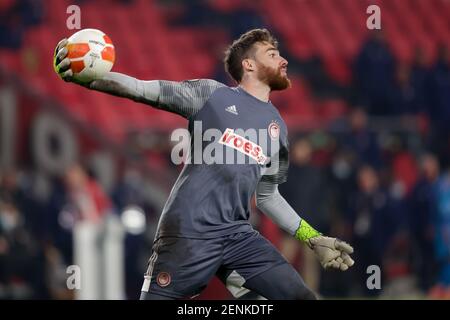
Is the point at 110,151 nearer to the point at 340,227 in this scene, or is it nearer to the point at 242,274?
the point at 340,227

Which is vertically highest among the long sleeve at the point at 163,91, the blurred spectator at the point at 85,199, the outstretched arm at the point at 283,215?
the long sleeve at the point at 163,91

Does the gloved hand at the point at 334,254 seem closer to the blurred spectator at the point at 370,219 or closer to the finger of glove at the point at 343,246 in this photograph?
the finger of glove at the point at 343,246

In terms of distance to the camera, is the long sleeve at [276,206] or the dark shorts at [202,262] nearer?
the dark shorts at [202,262]

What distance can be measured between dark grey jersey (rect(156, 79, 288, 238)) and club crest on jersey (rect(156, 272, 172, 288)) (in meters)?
0.23

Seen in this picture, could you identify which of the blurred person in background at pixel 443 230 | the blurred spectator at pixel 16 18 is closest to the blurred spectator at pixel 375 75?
the blurred person in background at pixel 443 230

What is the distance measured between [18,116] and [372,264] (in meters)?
5.09

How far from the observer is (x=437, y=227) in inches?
504

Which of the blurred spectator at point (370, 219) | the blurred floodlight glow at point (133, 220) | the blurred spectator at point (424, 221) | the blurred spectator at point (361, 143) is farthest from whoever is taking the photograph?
the blurred spectator at point (361, 143)

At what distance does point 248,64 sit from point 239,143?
0.53 m

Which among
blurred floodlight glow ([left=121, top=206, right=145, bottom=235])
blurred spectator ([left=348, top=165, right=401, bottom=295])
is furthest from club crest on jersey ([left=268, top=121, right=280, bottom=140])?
blurred spectator ([left=348, top=165, right=401, bottom=295])

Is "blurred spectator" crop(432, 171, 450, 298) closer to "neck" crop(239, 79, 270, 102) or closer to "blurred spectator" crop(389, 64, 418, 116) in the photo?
"blurred spectator" crop(389, 64, 418, 116)

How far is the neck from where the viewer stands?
19.6ft

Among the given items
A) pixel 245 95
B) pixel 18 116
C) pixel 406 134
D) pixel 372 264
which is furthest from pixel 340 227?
pixel 245 95

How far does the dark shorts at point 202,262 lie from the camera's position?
5.65 meters
